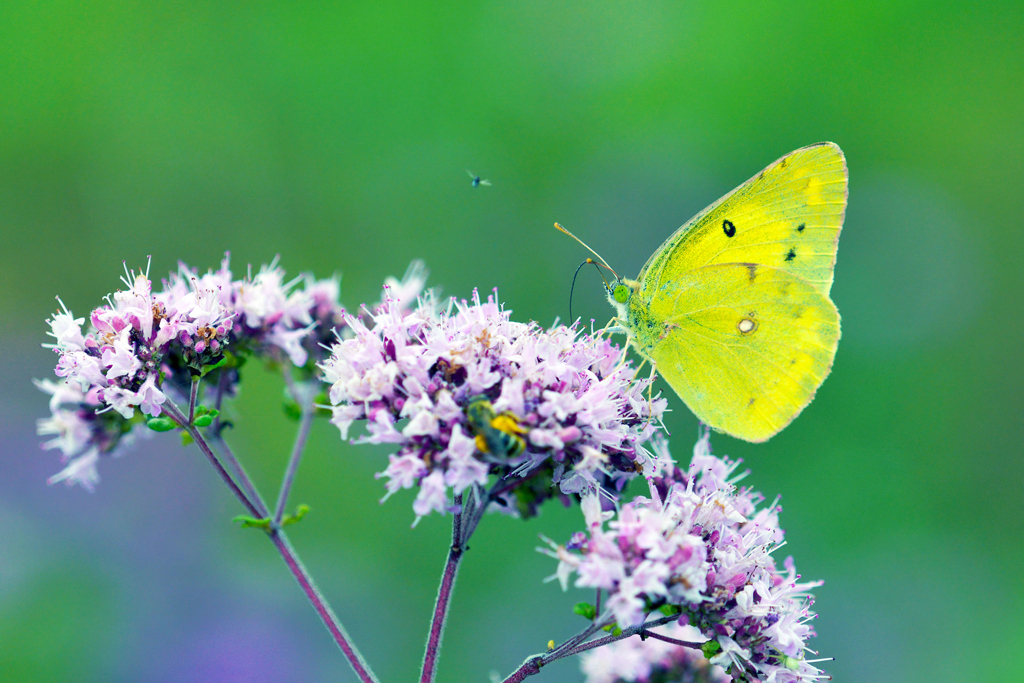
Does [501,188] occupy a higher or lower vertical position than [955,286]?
higher

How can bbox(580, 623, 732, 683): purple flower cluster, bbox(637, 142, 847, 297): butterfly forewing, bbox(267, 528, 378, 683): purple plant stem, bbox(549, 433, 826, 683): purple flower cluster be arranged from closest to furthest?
bbox(549, 433, 826, 683): purple flower cluster, bbox(267, 528, 378, 683): purple plant stem, bbox(637, 142, 847, 297): butterfly forewing, bbox(580, 623, 732, 683): purple flower cluster

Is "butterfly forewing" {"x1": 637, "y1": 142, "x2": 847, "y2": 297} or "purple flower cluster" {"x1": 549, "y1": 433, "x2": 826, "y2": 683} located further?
"butterfly forewing" {"x1": 637, "y1": 142, "x2": 847, "y2": 297}

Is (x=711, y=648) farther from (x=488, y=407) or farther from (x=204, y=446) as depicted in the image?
(x=204, y=446)

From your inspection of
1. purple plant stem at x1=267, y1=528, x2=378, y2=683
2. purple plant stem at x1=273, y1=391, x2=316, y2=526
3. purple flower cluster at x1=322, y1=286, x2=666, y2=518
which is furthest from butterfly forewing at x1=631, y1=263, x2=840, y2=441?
purple plant stem at x1=267, y1=528, x2=378, y2=683

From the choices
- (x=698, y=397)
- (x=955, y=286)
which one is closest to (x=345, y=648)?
(x=698, y=397)

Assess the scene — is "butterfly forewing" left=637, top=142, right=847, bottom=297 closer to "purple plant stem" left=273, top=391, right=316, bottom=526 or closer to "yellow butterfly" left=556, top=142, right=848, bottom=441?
"yellow butterfly" left=556, top=142, right=848, bottom=441

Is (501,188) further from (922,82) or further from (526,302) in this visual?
(922,82)

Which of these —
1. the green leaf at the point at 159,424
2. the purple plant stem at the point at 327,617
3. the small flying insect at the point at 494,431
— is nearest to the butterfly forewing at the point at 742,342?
the small flying insect at the point at 494,431

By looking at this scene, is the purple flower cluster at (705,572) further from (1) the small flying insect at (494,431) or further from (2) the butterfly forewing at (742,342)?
(2) the butterfly forewing at (742,342)
